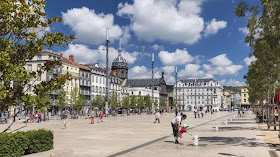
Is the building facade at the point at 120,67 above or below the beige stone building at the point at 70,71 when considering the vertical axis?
above

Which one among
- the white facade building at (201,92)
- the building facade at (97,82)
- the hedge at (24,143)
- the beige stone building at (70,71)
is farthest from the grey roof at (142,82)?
the hedge at (24,143)

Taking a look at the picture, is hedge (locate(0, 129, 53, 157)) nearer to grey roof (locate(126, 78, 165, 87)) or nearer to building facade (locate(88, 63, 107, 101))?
building facade (locate(88, 63, 107, 101))

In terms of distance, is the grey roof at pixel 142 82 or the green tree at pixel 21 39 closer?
the green tree at pixel 21 39

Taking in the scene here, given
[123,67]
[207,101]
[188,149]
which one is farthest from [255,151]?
[207,101]

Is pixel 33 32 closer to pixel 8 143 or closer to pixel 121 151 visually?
pixel 8 143

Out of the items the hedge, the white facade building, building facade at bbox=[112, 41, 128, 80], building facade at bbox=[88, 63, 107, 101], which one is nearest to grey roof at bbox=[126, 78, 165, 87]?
→ building facade at bbox=[112, 41, 128, 80]

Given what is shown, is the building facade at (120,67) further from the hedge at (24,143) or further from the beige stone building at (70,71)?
the hedge at (24,143)

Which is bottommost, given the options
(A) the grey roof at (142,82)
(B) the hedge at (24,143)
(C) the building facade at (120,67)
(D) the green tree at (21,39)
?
(B) the hedge at (24,143)

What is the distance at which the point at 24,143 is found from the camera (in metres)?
8.51

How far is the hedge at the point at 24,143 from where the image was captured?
25.7 feet

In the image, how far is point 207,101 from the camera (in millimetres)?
179875

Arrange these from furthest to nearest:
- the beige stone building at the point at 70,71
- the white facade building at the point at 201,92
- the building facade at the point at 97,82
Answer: the white facade building at the point at 201,92
the building facade at the point at 97,82
the beige stone building at the point at 70,71

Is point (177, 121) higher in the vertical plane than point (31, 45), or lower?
lower

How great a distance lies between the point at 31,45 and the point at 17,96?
1.44 metres
